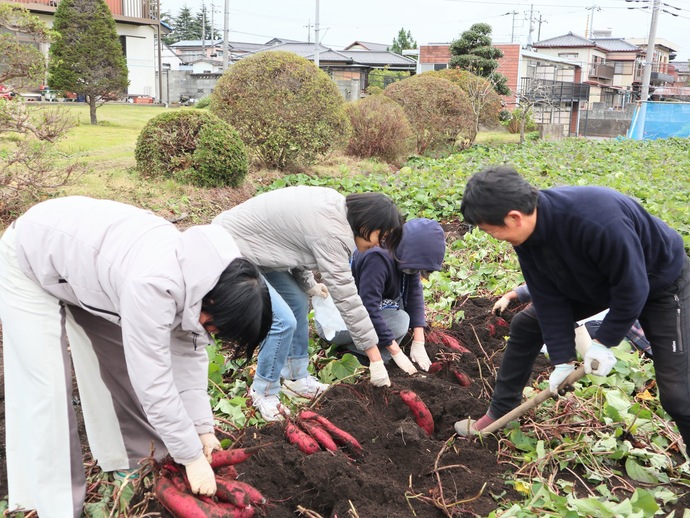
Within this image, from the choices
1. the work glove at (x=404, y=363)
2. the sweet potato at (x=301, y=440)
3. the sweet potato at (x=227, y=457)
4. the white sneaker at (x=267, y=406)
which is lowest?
the white sneaker at (x=267, y=406)

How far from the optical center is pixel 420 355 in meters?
4.01

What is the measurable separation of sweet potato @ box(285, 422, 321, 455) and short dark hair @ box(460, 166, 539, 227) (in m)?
1.17

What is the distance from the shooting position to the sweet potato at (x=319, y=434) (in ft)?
9.49

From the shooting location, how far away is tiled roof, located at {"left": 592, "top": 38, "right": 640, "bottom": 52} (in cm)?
5433

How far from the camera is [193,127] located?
901cm

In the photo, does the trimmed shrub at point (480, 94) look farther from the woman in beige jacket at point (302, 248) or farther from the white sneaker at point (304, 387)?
the woman in beige jacket at point (302, 248)

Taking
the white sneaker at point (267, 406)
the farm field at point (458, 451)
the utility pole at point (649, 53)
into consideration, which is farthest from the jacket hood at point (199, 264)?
the utility pole at point (649, 53)

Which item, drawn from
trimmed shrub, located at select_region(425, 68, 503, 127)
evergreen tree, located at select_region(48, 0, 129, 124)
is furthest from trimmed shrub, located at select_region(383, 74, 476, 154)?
evergreen tree, located at select_region(48, 0, 129, 124)

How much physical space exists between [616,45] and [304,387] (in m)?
60.0

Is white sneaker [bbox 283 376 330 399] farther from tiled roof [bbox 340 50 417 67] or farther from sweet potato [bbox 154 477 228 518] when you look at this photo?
tiled roof [bbox 340 50 417 67]

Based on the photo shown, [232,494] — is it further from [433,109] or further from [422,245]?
[433,109]

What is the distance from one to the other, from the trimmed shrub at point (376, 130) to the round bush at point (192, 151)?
5.24 m

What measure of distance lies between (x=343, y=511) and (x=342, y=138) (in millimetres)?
9445

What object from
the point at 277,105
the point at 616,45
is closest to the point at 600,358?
the point at 277,105
